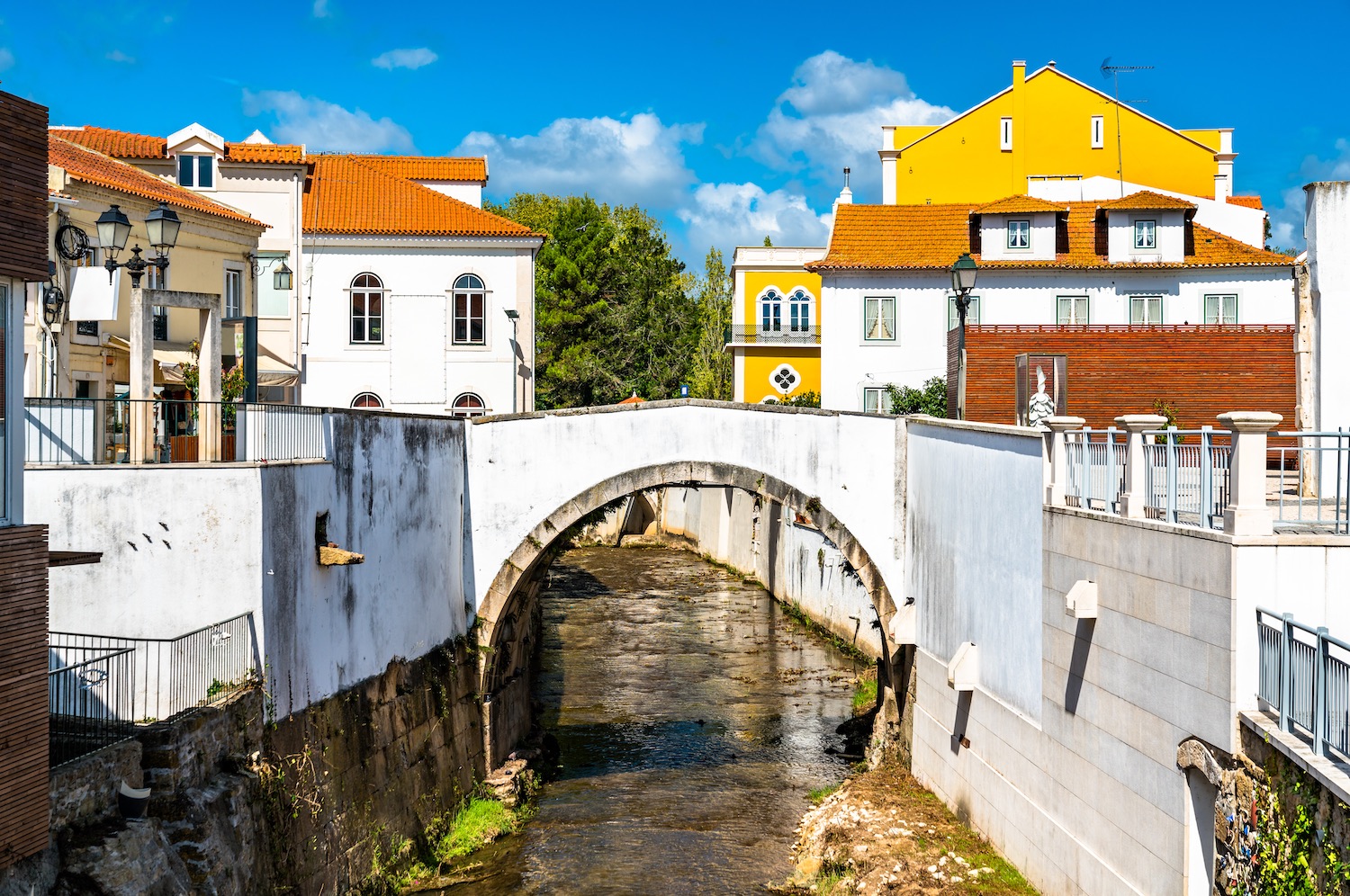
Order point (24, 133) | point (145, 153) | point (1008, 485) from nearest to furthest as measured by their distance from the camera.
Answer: point (24, 133)
point (1008, 485)
point (145, 153)

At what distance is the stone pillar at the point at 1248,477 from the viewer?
9.45 m

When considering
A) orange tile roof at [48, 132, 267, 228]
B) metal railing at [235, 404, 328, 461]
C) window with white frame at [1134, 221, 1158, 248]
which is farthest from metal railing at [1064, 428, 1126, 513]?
window with white frame at [1134, 221, 1158, 248]

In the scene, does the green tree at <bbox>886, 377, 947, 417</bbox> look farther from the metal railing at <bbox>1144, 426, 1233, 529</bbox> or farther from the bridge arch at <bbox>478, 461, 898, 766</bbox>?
the metal railing at <bbox>1144, 426, 1233, 529</bbox>

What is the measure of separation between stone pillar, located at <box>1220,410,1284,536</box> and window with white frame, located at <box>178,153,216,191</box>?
25.1 m

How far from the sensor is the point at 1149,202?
32906 mm

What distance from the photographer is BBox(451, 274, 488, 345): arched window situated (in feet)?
105

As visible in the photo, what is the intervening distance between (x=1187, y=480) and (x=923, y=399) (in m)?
20.3

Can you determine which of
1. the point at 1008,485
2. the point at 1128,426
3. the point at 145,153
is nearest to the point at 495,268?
the point at 145,153

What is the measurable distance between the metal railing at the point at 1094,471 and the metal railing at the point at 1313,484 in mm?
1329

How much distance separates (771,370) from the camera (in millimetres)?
42031

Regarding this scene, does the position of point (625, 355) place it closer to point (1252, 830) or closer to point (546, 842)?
point (546, 842)

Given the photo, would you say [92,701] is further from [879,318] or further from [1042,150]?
[1042,150]

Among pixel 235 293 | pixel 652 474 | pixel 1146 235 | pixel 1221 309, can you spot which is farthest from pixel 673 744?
pixel 1221 309

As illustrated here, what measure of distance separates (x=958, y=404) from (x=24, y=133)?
12.8m
